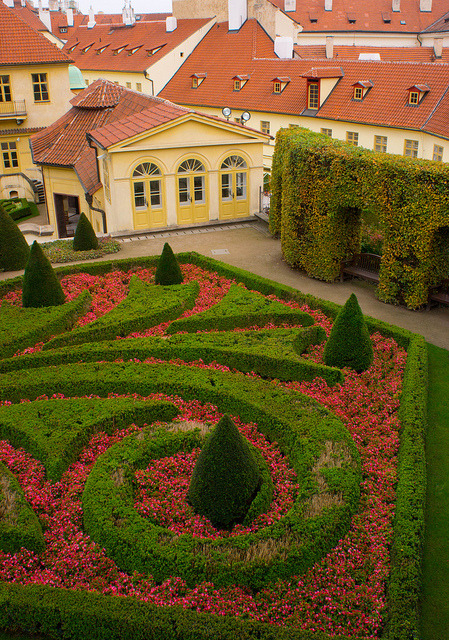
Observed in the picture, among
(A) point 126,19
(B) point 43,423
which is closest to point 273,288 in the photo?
(B) point 43,423

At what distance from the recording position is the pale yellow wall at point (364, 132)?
1537 inches

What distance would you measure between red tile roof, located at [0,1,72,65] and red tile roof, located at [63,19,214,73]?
23226mm

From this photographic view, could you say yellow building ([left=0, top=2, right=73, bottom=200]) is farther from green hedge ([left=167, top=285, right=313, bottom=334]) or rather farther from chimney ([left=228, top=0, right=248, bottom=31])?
green hedge ([left=167, top=285, right=313, bottom=334])

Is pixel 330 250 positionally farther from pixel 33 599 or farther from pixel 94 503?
pixel 33 599

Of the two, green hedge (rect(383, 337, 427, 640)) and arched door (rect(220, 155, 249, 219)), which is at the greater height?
arched door (rect(220, 155, 249, 219))

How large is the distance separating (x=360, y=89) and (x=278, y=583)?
139 feet

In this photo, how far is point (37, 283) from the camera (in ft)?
65.1

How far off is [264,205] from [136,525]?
83.3 ft

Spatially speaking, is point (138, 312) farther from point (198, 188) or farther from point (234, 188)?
point (234, 188)

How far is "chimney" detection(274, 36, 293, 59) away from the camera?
2202 inches

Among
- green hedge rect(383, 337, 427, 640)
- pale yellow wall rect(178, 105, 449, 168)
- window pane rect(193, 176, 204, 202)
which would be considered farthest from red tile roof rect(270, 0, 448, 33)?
green hedge rect(383, 337, 427, 640)

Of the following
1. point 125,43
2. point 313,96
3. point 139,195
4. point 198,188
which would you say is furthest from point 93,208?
point 125,43

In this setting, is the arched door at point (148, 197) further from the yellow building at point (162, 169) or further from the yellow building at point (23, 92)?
the yellow building at point (23, 92)

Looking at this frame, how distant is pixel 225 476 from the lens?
35.3ft
